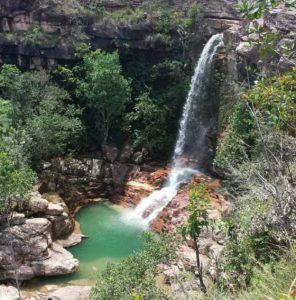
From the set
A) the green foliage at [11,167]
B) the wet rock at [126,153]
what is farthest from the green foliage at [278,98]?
the wet rock at [126,153]

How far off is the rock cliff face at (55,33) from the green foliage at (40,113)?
1727 millimetres

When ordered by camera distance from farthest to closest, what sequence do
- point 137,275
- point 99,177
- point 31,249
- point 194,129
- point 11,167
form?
point 194,129 < point 99,177 < point 31,249 < point 11,167 < point 137,275

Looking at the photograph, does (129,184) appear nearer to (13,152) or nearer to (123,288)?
(13,152)

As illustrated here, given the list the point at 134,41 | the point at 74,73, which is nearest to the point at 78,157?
the point at 74,73

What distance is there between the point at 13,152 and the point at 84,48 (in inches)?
300

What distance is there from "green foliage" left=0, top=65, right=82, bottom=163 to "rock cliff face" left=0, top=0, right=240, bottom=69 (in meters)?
1.73

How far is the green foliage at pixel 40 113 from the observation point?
1817 centimetres

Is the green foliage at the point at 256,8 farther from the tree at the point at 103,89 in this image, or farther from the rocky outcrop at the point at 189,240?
the tree at the point at 103,89

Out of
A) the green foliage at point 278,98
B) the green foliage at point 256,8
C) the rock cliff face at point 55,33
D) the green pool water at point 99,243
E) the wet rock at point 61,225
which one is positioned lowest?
the green pool water at point 99,243

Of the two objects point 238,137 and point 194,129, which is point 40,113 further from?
point 238,137

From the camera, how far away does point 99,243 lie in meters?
16.2

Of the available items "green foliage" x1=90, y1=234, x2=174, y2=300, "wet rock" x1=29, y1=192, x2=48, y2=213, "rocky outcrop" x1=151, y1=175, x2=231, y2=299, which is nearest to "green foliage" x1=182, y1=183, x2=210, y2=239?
"rocky outcrop" x1=151, y1=175, x2=231, y2=299

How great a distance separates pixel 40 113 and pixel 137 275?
10947mm

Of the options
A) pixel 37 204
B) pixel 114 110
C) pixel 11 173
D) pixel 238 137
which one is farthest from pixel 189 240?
pixel 114 110
